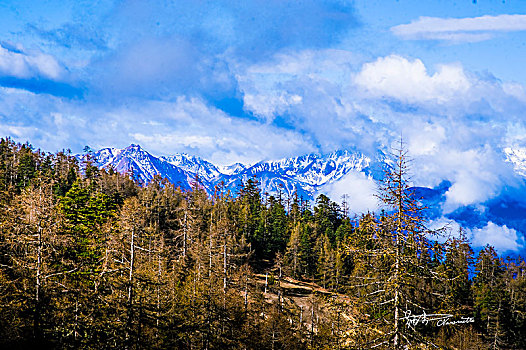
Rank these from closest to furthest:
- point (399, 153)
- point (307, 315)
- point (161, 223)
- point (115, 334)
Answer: point (399, 153), point (115, 334), point (307, 315), point (161, 223)

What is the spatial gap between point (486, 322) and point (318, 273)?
3315 centimetres

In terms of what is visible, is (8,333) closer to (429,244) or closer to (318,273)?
(429,244)

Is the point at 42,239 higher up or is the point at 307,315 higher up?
the point at 42,239

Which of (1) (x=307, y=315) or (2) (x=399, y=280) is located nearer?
(2) (x=399, y=280)

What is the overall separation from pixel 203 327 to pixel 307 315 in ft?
112

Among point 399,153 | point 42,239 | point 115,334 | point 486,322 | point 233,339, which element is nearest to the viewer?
point 399,153

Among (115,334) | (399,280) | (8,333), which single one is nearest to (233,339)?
(115,334)

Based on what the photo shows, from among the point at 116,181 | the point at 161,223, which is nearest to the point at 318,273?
the point at 161,223

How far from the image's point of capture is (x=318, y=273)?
79.9 meters

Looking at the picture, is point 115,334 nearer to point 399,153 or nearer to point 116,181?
point 399,153

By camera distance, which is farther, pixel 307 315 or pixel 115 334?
pixel 307 315

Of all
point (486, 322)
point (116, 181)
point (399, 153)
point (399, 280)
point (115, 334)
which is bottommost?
point (486, 322)

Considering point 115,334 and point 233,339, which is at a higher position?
point 115,334

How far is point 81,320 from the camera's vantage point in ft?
70.6
